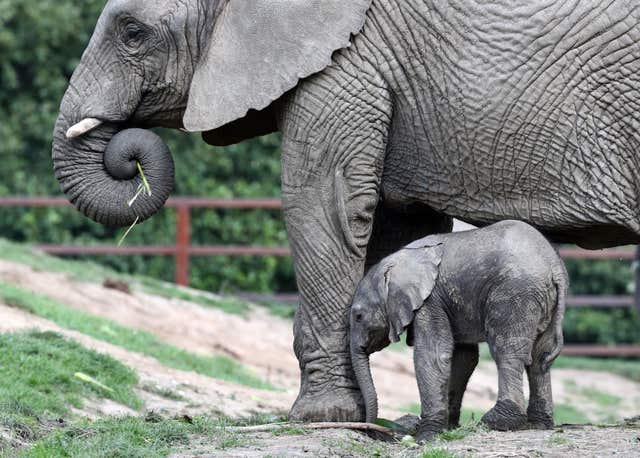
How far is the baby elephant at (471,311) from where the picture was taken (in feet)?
23.5

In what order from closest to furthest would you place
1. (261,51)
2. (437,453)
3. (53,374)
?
(437,453) → (261,51) → (53,374)

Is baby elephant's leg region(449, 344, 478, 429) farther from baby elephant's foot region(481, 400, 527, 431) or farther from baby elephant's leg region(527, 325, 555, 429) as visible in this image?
baby elephant's foot region(481, 400, 527, 431)

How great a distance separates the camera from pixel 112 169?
8023 millimetres

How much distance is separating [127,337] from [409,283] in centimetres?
558

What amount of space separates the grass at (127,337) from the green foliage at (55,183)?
18.9 ft

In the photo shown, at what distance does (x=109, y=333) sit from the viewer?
12.2 meters

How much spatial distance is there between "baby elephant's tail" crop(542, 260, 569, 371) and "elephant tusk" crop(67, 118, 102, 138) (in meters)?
2.56

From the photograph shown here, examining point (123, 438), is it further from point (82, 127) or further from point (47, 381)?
point (47, 381)

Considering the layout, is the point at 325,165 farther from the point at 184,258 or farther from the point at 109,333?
the point at 184,258

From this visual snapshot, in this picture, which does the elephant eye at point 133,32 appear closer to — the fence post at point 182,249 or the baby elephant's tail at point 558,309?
the baby elephant's tail at point 558,309

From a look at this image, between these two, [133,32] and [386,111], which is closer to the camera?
[386,111]

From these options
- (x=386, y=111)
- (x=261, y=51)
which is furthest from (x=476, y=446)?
(x=261, y=51)

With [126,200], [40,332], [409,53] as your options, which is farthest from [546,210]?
[40,332]

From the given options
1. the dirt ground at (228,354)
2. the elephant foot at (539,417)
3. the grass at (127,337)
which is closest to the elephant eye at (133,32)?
the dirt ground at (228,354)
